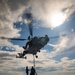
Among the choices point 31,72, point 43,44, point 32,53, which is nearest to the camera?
point 31,72

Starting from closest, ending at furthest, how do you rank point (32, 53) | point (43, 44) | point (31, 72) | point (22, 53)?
1. point (31, 72)
2. point (43, 44)
3. point (32, 53)
4. point (22, 53)

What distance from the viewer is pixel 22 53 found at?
30.2 m

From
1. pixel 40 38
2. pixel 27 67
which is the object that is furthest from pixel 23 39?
pixel 27 67

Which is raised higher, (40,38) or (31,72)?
(40,38)

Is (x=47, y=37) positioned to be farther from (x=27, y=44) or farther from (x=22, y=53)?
(x=22, y=53)

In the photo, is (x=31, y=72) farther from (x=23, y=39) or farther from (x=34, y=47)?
(x=23, y=39)

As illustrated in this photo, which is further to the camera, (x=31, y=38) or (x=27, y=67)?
(x=31, y=38)

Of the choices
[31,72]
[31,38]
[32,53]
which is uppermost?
[31,38]

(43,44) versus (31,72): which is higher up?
(43,44)

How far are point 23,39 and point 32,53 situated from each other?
273 cm

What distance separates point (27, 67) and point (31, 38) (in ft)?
22.9

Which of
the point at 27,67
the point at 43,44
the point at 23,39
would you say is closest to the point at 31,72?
the point at 27,67

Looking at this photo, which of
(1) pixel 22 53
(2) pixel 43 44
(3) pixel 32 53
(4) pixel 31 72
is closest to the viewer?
(4) pixel 31 72

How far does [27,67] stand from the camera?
814 inches
